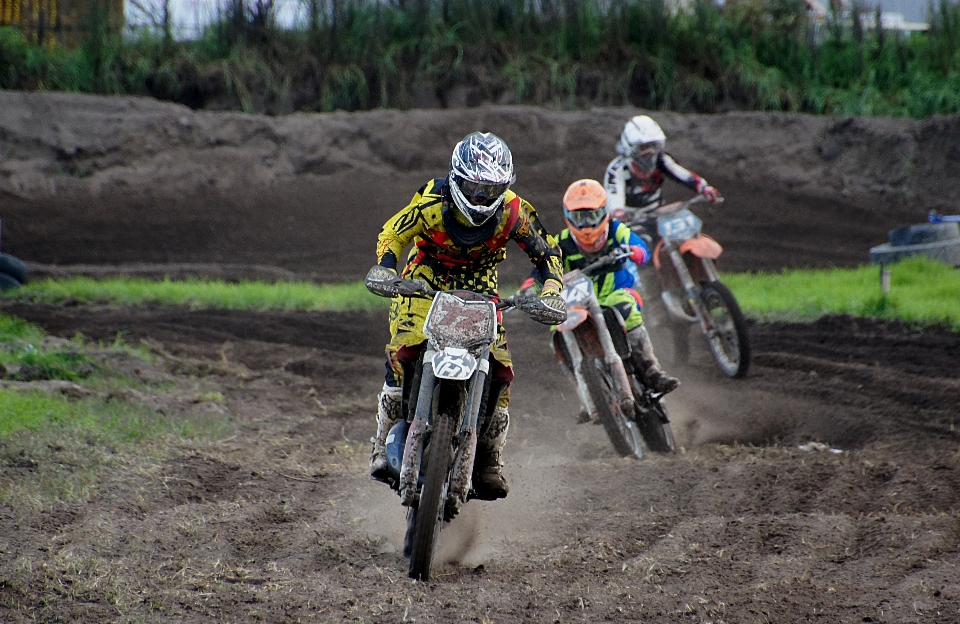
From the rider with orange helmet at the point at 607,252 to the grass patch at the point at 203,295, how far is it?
6.20 meters

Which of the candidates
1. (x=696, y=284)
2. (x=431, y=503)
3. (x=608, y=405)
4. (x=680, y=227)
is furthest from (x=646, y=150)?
(x=431, y=503)

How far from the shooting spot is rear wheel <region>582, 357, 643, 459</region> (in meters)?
7.61

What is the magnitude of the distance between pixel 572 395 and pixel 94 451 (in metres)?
4.73

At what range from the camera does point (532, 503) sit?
6.49 m

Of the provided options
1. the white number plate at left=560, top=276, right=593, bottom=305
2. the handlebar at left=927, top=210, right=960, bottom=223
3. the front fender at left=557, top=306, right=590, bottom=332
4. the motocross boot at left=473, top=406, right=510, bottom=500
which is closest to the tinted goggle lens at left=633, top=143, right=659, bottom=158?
the white number plate at left=560, top=276, right=593, bottom=305

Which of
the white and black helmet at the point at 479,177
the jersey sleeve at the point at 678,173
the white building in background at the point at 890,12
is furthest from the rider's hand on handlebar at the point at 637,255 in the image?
the white building in background at the point at 890,12

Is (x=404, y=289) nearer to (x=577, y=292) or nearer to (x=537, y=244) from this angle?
(x=537, y=244)

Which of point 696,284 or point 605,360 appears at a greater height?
point 696,284

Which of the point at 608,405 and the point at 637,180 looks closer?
the point at 608,405

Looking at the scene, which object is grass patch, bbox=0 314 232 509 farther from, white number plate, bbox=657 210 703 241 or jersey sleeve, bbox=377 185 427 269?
white number plate, bbox=657 210 703 241

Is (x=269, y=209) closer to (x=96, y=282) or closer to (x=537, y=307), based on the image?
(x=96, y=282)

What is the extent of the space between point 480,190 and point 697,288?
4843 mm

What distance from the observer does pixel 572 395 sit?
10.2 m

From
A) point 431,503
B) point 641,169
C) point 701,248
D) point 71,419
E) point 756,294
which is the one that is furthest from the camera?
point 756,294
